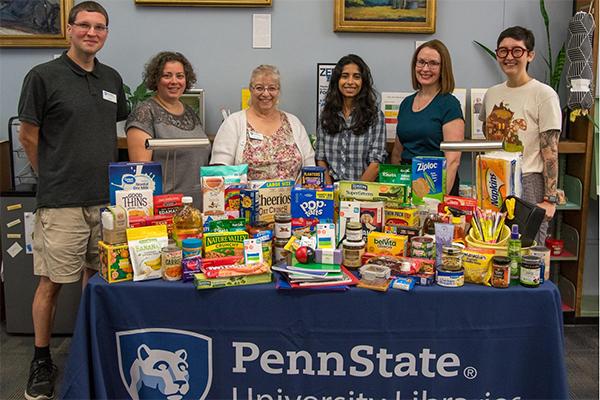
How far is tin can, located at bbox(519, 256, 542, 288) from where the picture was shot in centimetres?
190

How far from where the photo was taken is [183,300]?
6.37 ft

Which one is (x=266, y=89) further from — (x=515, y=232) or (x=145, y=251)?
(x=515, y=232)

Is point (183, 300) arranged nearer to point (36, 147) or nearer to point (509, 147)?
point (36, 147)

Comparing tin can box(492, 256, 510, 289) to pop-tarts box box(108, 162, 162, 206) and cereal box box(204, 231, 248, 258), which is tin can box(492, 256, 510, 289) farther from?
pop-tarts box box(108, 162, 162, 206)

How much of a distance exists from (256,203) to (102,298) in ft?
2.22

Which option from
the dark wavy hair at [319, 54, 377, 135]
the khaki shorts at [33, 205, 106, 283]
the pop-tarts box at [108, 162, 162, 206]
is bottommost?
the khaki shorts at [33, 205, 106, 283]

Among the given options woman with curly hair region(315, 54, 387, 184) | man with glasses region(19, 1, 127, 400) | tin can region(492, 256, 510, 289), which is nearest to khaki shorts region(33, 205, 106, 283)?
man with glasses region(19, 1, 127, 400)

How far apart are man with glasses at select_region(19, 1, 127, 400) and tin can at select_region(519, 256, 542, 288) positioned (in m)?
1.91

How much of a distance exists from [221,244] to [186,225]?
0.16 metres

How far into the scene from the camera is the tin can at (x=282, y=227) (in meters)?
2.11

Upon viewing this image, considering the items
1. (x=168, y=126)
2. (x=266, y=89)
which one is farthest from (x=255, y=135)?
(x=168, y=126)

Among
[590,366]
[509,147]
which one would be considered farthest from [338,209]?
[590,366]

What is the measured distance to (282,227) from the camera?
211cm

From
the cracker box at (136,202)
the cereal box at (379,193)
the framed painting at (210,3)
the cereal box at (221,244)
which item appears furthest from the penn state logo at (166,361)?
the framed painting at (210,3)
